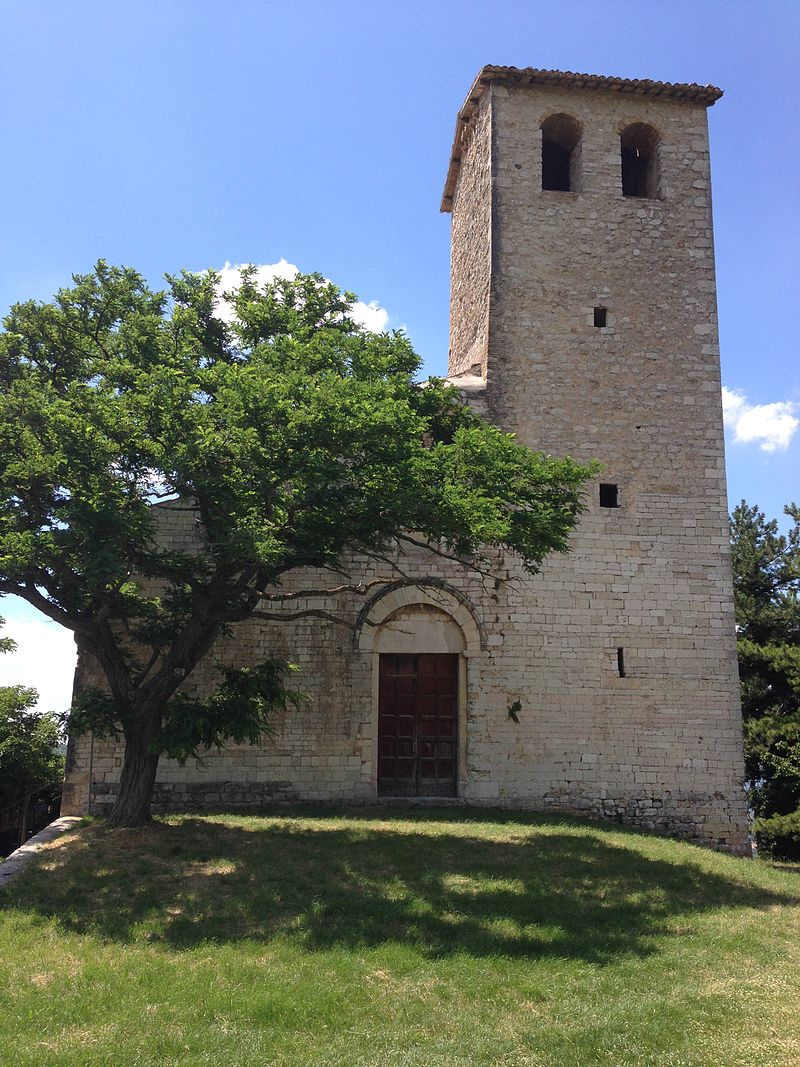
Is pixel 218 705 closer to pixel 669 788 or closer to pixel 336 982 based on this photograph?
pixel 336 982

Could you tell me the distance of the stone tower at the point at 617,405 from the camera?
12.5m

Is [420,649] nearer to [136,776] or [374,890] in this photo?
[136,776]

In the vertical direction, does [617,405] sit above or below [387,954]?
above

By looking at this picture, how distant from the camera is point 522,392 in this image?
44.4 feet

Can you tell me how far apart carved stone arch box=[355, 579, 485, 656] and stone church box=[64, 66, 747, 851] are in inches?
1.3

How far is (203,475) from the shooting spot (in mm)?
8523

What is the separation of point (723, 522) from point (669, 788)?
14.3 feet

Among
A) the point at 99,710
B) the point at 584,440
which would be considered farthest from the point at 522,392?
the point at 99,710

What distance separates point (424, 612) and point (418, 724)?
5.77 ft

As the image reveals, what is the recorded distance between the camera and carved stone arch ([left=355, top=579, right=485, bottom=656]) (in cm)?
1258

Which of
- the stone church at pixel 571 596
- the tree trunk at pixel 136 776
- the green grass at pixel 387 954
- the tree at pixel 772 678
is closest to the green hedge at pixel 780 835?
the tree at pixel 772 678

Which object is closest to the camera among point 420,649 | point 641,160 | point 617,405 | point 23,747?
point 420,649

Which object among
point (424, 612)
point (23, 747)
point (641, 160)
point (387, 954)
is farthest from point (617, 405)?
point (23, 747)

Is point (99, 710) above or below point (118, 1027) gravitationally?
above
